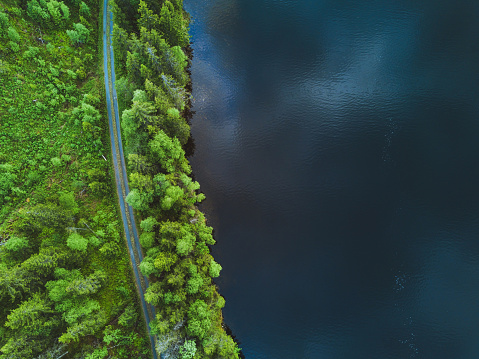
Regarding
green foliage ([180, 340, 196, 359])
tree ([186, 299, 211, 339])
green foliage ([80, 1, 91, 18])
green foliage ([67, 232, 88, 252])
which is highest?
green foliage ([80, 1, 91, 18])

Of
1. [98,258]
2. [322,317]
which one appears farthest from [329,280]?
[98,258]

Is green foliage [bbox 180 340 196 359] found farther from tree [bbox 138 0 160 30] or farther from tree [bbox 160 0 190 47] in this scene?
tree [bbox 138 0 160 30]

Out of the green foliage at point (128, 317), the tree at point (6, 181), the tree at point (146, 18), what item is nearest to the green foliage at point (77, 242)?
the green foliage at point (128, 317)

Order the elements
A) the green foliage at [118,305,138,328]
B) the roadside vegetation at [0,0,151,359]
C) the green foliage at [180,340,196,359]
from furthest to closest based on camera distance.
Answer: the green foliage at [118,305,138,328] < the roadside vegetation at [0,0,151,359] < the green foliage at [180,340,196,359]

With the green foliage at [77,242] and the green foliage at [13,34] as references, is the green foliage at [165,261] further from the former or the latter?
the green foliage at [13,34]

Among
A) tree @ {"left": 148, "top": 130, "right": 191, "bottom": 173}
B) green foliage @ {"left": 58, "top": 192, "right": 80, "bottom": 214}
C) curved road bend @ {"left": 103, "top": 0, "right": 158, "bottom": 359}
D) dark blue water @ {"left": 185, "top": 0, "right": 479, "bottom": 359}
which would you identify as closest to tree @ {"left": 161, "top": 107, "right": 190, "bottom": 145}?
tree @ {"left": 148, "top": 130, "right": 191, "bottom": 173}

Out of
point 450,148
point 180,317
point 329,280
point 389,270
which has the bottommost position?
→ point 180,317

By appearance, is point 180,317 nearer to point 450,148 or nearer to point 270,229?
point 270,229

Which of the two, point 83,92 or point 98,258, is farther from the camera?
point 83,92
